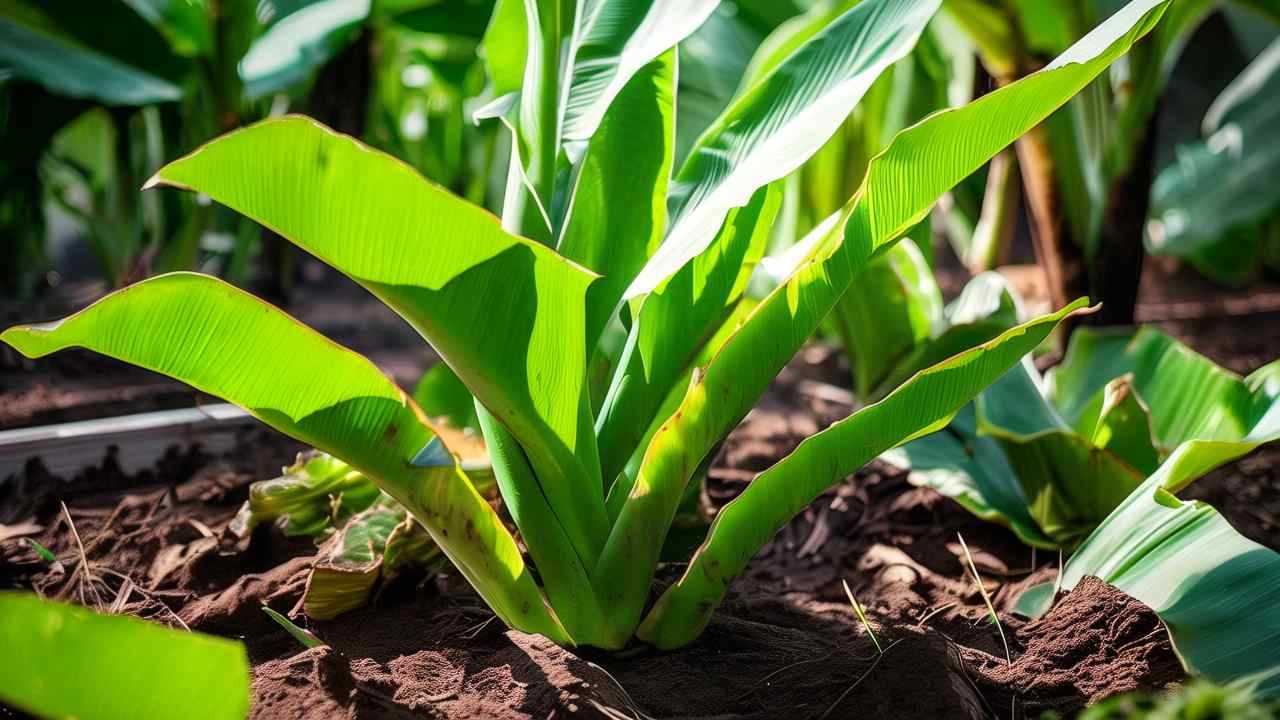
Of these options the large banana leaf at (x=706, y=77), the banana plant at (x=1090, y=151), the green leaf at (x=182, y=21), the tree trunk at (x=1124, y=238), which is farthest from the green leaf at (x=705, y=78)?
the green leaf at (x=182, y=21)

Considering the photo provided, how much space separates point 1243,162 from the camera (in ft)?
8.42

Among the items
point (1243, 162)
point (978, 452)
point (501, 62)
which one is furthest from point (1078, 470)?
point (1243, 162)

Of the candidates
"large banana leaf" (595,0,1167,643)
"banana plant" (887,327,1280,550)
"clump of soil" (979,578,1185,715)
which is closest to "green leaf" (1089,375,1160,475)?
"banana plant" (887,327,1280,550)

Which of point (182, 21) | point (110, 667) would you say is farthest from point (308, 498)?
point (182, 21)

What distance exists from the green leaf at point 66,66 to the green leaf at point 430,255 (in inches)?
54.4

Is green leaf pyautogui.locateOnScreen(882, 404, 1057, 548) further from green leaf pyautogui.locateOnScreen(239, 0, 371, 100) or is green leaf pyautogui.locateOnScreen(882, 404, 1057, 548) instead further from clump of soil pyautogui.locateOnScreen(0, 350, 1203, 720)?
green leaf pyautogui.locateOnScreen(239, 0, 371, 100)

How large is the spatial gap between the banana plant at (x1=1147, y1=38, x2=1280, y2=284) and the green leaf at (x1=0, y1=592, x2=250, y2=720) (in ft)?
8.08

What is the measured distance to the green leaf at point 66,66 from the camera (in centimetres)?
171

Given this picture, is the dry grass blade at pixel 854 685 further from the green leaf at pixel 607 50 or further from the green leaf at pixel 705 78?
the green leaf at pixel 705 78

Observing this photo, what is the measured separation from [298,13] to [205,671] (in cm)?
164

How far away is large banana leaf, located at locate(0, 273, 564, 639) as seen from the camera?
2.01ft

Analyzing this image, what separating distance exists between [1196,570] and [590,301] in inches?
20.8

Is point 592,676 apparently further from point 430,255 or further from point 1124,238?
point 1124,238

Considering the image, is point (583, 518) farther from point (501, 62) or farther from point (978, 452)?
point (978, 452)
